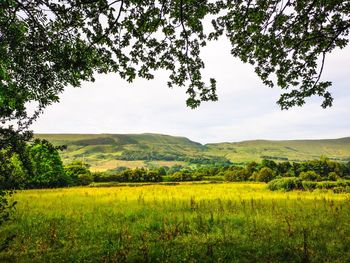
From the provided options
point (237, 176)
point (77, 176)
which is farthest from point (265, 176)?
point (77, 176)

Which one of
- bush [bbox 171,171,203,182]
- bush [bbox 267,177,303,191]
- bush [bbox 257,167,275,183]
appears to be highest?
bush [bbox 267,177,303,191]

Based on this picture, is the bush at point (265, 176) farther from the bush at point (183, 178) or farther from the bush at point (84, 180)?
the bush at point (84, 180)

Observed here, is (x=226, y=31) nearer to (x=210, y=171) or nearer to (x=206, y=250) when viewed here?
(x=206, y=250)

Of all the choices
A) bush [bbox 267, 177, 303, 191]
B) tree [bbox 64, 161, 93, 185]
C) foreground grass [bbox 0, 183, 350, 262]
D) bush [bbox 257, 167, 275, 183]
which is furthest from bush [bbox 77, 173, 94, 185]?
foreground grass [bbox 0, 183, 350, 262]

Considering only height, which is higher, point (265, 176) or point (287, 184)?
point (287, 184)

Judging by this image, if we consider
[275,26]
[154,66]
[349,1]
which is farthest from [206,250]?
[349,1]

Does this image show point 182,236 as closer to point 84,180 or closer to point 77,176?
point 84,180

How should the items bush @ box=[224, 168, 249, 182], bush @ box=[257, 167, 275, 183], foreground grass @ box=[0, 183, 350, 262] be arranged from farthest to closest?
bush @ box=[224, 168, 249, 182]
bush @ box=[257, 167, 275, 183]
foreground grass @ box=[0, 183, 350, 262]

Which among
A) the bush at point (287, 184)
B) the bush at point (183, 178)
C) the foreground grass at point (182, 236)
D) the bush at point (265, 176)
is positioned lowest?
the bush at point (183, 178)

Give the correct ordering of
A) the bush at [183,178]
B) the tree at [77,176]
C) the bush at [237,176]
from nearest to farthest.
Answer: the bush at [237,176]
the tree at [77,176]
the bush at [183,178]

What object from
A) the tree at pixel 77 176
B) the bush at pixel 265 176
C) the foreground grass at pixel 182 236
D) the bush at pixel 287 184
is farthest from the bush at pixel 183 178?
the foreground grass at pixel 182 236

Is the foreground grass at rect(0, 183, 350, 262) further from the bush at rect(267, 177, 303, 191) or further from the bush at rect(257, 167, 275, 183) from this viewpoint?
the bush at rect(257, 167, 275, 183)

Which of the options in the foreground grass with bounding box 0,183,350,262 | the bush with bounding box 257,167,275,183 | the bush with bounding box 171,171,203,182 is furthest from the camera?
the bush with bounding box 171,171,203,182

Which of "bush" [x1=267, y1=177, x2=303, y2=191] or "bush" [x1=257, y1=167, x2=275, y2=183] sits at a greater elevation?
"bush" [x1=267, y1=177, x2=303, y2=191]
